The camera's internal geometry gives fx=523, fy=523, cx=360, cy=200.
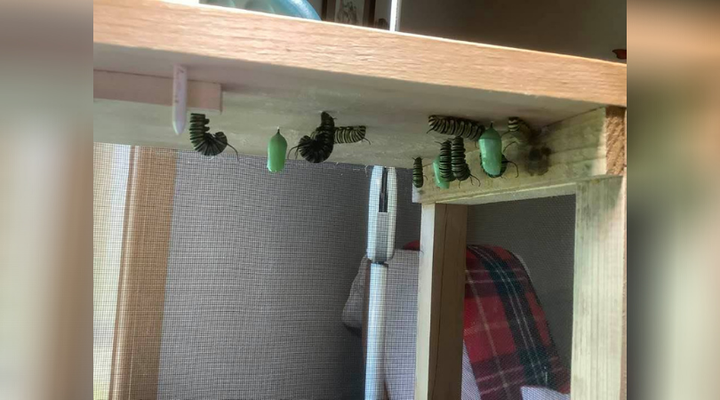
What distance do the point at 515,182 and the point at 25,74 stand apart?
31 centimetres

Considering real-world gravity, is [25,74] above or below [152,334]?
above

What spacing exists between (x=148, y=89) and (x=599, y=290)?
0.25 m

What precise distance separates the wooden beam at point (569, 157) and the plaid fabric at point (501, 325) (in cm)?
21

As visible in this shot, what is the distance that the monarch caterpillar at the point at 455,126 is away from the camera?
0.32m

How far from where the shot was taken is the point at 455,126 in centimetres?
32

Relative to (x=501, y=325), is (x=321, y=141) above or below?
above

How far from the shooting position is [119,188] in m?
0.67

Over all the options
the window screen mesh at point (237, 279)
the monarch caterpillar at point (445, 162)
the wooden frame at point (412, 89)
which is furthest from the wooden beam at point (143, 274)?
the monarch caterpillar at point (445, 162)

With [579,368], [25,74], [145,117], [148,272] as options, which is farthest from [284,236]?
[25,74]

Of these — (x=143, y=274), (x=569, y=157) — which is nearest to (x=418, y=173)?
(x=569, y=157)

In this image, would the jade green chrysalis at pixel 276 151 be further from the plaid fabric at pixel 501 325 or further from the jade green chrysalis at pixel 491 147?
the plaid fabric at pixel 501 325

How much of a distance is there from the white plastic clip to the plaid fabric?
41 centimetres

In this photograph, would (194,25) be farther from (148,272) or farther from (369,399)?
(369,399)

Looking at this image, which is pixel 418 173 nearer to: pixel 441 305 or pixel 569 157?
pixel 441 305
